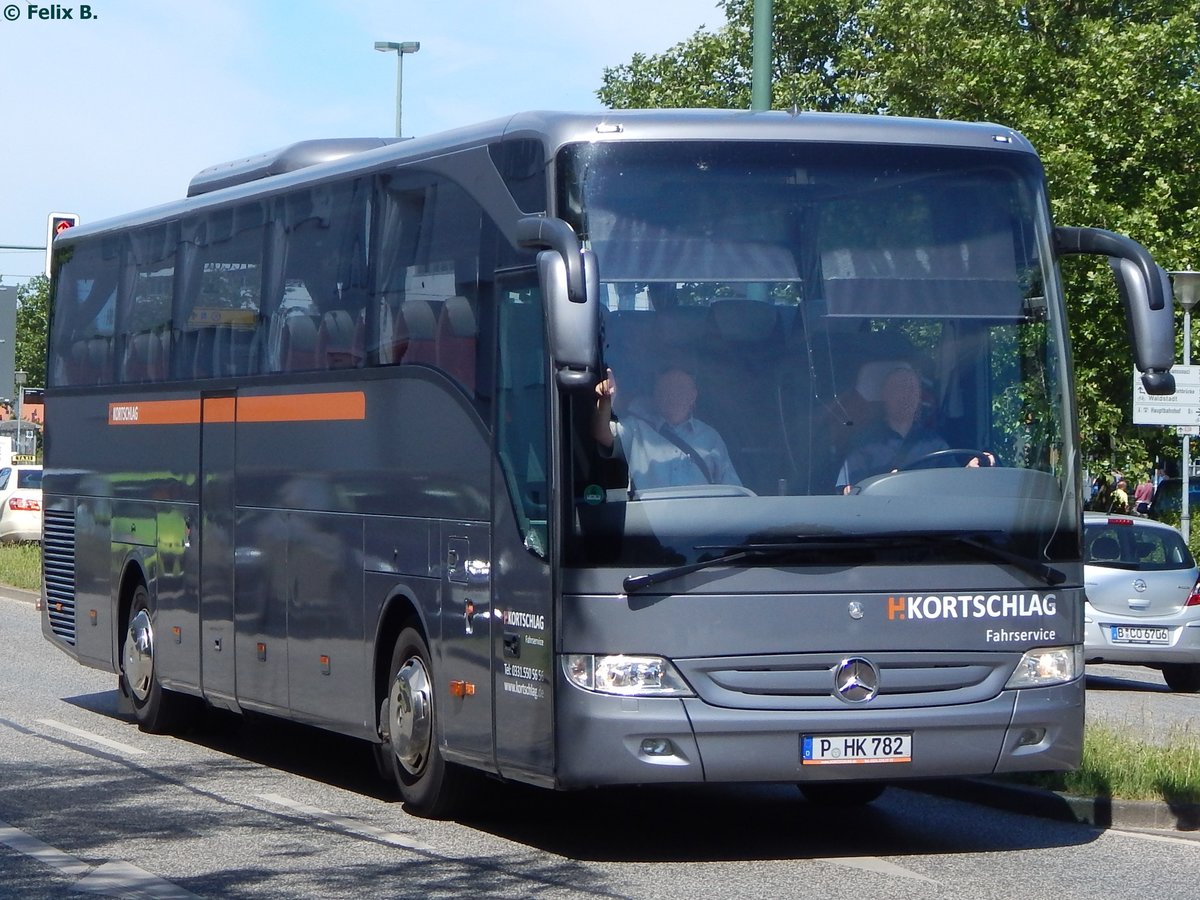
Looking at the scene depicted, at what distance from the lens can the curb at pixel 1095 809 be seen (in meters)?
10.3

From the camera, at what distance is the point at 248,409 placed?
1296 cm

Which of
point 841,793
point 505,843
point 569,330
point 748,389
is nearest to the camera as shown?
point 569,330

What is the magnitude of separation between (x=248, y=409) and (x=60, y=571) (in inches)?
181

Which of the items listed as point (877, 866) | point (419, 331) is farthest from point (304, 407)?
point (877, 866)

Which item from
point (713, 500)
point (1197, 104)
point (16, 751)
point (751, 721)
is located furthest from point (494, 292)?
point (1197, 104)

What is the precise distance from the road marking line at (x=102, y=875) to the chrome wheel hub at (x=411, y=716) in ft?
6.43

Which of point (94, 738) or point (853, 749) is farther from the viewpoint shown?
point (94, 738)

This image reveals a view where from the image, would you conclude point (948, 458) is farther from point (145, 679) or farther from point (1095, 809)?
point (145, 679)

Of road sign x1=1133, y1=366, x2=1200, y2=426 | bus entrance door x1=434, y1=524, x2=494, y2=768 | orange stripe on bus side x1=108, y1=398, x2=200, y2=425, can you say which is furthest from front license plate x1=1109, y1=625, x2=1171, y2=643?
bus entrance door x1=434, y1=524, x2=494, y2=768

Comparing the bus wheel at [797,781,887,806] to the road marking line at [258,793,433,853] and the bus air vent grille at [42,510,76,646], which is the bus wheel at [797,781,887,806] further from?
the bus air vent grille at [42,510,76,646]

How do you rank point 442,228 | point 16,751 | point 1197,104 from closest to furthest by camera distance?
point 442,228
point 16,751
point 1197,104

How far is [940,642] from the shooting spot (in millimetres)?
9180

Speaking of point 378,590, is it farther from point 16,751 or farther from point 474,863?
point 16,751

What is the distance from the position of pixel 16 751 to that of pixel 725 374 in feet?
19.9
